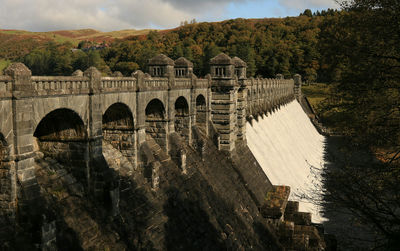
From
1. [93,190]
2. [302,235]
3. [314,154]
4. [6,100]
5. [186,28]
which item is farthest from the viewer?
[186,28]

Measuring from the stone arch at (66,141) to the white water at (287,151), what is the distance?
18.4m

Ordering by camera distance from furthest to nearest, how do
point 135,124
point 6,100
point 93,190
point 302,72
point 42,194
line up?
point 302,72 → point 135,124 → point 93,190 → point 42,194 → point 6,100

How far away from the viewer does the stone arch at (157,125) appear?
2361 centimetres

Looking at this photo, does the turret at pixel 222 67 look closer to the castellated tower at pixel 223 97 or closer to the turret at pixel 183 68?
the castellated tower at pixel 223 97

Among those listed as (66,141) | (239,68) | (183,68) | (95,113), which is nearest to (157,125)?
(183,68)

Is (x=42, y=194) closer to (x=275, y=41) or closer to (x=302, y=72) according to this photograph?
(x=302, y=72)

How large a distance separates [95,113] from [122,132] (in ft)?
12.6

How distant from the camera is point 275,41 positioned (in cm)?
13862

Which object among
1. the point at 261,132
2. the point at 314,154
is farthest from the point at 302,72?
the point at 261,132

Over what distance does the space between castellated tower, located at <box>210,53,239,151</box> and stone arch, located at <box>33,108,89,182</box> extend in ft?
59.1

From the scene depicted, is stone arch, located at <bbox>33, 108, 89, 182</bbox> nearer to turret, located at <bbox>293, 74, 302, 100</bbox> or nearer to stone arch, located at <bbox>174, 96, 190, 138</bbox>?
stone arch, located at <bbox>174, 96, 190, 138</bbox>

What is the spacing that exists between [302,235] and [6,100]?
78.3ft

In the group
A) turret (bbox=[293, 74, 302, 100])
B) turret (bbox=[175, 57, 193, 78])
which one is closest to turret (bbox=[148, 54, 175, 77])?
turret (bbox=[175, 57, 193, 78])

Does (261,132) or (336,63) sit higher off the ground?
(336,63)
